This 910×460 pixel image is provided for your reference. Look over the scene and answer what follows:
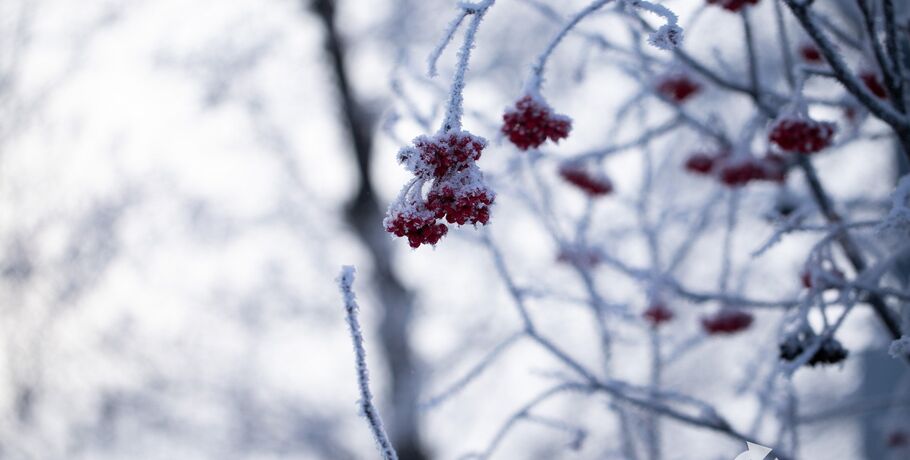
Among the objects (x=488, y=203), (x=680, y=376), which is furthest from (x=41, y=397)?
(x=488, y=203)

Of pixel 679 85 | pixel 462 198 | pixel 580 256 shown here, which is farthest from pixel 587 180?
pixel 462 198

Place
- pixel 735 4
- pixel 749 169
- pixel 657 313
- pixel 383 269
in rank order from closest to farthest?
pixel 735 4 → pixel 749 169 → pixel 657 313 → pixel 383 269

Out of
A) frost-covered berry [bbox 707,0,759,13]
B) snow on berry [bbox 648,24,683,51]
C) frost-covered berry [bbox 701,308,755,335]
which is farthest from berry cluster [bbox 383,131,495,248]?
frost-covered berry [bbox 701,308,755,335]

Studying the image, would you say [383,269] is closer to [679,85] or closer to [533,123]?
[679,85]

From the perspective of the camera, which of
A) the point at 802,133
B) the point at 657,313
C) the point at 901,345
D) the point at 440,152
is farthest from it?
the point at 657,313

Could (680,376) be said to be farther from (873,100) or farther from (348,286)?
(348,286)

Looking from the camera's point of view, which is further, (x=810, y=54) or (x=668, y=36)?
(x=810, y=54)
